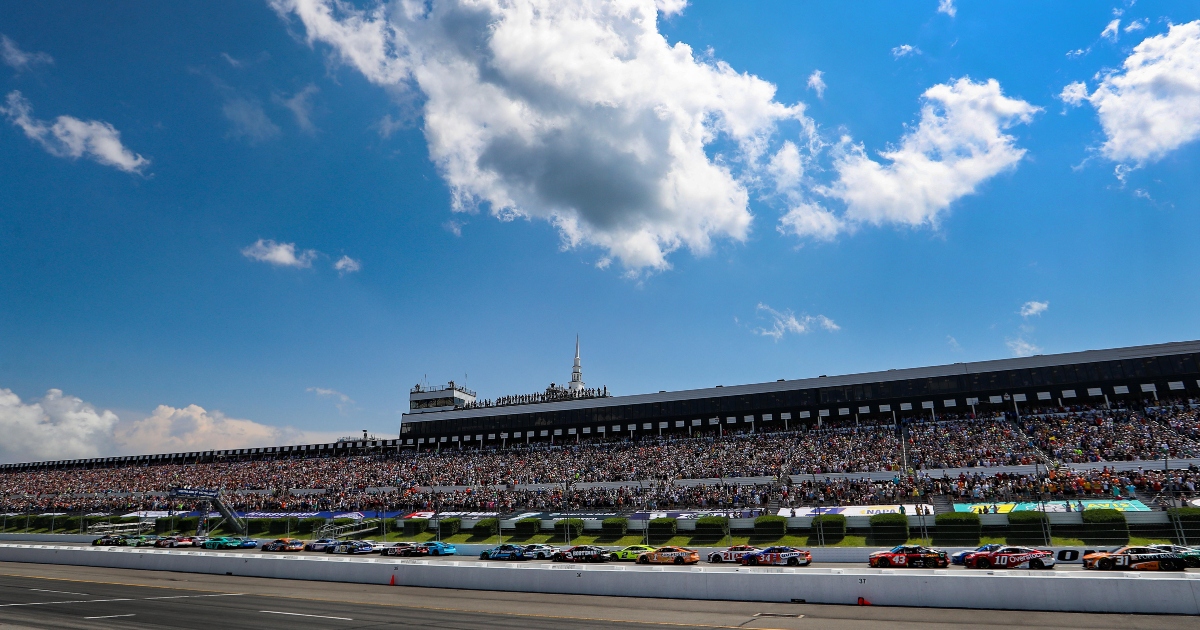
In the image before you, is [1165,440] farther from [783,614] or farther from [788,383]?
[783,614]

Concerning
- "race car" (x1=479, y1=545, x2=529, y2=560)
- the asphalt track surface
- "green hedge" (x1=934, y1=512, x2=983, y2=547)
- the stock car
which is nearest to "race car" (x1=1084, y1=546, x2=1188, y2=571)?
"green hedge" (x1=934, y1=512, x2=983, y2=547)

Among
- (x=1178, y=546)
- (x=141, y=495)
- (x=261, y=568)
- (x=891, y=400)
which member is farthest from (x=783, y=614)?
(x=141, y=495)

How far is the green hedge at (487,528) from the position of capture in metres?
48.3

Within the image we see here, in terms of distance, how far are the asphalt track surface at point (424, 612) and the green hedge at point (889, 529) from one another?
42.4ft

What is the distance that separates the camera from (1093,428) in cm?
5025

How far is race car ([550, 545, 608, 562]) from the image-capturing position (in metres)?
36.6

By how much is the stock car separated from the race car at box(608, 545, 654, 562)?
3.40 m

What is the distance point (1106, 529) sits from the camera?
1186 inches

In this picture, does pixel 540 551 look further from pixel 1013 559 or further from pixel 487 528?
pixel 1013 559

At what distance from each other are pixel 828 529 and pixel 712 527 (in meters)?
6.47

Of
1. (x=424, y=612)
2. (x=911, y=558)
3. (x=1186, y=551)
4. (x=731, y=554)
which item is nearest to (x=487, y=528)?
(x=731, y=554)

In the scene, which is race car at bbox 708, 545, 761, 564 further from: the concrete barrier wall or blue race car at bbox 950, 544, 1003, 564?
blue race car at bbox 950, 544, 1003, 564

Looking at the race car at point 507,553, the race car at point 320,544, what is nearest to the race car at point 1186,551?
the race car at point 507,553

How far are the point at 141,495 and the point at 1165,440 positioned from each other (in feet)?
350
